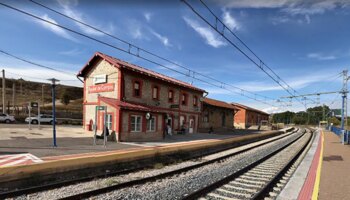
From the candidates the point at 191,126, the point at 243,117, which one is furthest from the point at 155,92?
the point at 243,117

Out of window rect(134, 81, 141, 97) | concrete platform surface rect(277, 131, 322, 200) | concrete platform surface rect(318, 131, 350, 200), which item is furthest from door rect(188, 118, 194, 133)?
concrete platform surface rect(277, 131, 322, 200)

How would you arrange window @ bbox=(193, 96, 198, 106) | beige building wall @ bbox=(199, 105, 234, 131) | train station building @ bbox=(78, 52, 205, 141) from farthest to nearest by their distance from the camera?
beige building wall @ bbox=(199, 105, 234, 131)
window @ bbox=(193, 96, 198, 106)
train station building @ bbox=(78, 52, 205, 141)

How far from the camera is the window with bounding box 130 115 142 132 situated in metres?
21.3

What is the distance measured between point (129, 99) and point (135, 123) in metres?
3.00

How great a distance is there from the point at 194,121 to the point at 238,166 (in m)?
21.7

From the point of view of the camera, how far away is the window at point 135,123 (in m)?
21.3

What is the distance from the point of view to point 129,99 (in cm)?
2381

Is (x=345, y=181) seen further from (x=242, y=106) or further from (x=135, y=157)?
(x=242, y=106)

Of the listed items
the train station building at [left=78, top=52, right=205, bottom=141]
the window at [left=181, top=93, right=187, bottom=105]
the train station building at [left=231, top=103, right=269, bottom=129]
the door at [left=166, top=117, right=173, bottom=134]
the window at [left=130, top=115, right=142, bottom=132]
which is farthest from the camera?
the train station building at [left=231, top=103, right=269, bottom=129]

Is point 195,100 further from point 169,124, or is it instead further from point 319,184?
point 319,184

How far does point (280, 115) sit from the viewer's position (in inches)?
5143

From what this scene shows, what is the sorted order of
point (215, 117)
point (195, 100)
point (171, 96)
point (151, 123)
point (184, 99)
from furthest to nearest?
point (215, 117), point (195, 100), point (184, 99), point (171, 96), point (151, 123)

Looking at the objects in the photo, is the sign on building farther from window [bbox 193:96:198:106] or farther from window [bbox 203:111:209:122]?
window [bbox 203:111:209:122]

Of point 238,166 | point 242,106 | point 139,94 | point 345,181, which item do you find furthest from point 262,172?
point 242,106
